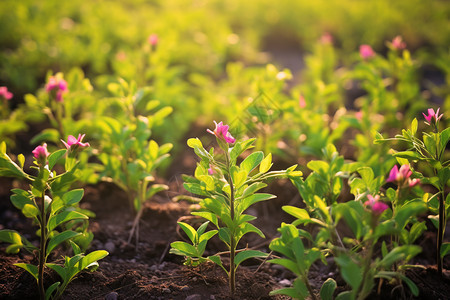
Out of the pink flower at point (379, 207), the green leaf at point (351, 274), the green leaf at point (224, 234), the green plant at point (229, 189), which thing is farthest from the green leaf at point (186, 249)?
the pink flower at point (379, 207)

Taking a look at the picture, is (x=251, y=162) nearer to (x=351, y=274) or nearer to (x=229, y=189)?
(x=229, y=189)

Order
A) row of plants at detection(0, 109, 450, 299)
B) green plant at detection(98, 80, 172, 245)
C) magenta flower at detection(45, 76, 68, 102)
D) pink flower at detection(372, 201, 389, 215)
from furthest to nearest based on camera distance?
magenta flower at detection(45, 76, 68, 102) < green plant at detection(98, 80, 172, 245) < row of plants at detection(0, 109, 450, 299) < pink flower at detection(372, 201, 389, 215)

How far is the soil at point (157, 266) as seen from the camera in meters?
1.79

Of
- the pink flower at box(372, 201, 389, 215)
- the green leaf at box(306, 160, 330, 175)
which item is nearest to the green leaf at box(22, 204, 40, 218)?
the green leaf at box(306, 160, 330, 175)

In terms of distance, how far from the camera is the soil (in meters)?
1.79

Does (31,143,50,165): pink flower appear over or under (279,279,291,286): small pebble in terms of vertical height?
over

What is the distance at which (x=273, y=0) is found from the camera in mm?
7395

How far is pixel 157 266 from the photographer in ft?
6.79

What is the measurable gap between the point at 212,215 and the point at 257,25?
5.54 meters

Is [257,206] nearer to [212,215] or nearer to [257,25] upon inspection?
[212,215]

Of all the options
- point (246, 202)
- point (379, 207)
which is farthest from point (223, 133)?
point (379, 207)

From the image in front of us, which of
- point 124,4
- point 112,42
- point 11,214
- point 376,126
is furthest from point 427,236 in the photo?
point 124,4

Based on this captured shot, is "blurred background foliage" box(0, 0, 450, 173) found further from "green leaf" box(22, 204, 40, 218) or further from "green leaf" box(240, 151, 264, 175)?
"green leaf" box(22, 204, 40, 218)

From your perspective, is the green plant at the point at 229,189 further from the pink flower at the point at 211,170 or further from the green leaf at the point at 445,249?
the green leaf at the point at 445,249
